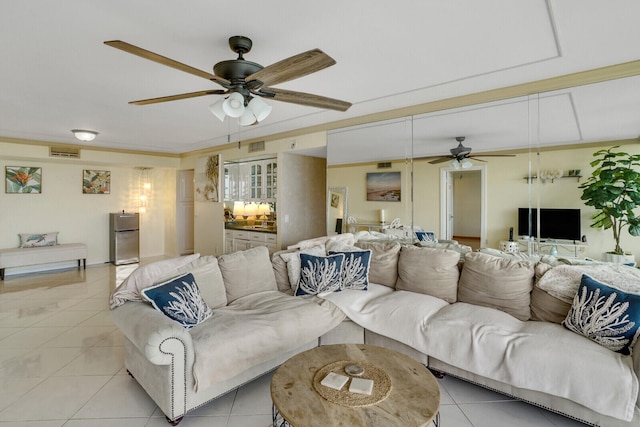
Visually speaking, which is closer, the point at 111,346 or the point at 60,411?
the point at 60,411

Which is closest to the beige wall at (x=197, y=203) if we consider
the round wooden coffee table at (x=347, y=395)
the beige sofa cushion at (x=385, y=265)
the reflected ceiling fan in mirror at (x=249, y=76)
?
the beige sofa cushion at (x=385, y=265)

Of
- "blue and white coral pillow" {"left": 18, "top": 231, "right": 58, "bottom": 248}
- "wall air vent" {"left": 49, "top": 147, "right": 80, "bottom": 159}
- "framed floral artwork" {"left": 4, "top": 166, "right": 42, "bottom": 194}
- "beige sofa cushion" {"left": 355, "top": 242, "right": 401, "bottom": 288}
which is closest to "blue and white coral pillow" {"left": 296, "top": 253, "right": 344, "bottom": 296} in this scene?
"beige sofa cushion" {"left": 355, "top": 242, "right": 401, "bottom": 288}

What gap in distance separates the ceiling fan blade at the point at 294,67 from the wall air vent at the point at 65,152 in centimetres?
590

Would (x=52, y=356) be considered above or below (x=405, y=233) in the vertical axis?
below

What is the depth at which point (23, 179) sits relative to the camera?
6.16 m

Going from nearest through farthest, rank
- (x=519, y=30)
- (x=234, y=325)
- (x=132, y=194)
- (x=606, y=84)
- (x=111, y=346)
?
(x=519, y=30) < (x=234, y=325) < (x=606, y=84) < (x=111, y=346) < (x=132, y=194)

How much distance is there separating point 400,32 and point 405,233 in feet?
7.96

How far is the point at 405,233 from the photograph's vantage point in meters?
3.97

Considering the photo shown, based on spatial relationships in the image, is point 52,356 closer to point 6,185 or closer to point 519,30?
point 519,30

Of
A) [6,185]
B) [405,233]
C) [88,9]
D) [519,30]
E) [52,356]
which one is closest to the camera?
[88,9]

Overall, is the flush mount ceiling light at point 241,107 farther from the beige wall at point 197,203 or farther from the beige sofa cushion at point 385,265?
the beige wall at point 197,203

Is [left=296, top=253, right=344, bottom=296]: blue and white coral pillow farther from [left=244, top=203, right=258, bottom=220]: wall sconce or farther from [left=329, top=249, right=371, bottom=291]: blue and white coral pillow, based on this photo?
[left=244, top=203, right=258, bottom=220]: wall sconce

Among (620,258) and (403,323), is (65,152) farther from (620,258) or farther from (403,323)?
(620,258)

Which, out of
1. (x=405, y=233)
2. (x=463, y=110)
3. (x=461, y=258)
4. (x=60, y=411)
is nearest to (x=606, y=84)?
(x=463, y=110)
